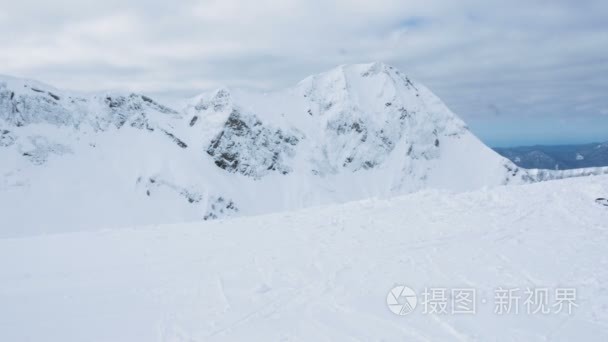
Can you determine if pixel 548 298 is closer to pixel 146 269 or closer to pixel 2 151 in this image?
pixel 146 269

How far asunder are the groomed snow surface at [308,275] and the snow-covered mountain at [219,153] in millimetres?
81992

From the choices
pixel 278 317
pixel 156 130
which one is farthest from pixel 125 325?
pixel 156 130

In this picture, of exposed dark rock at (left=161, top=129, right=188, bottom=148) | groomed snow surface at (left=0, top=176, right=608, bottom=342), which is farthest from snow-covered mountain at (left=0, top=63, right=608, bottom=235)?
groomed snow surface at (left=0, top=176, right=608, bottom=342)

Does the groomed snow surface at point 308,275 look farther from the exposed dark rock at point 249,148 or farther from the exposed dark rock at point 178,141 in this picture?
the exposed dark rock at point 249,148

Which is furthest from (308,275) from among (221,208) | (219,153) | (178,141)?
(178,141)

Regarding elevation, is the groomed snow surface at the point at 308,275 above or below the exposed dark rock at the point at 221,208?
above

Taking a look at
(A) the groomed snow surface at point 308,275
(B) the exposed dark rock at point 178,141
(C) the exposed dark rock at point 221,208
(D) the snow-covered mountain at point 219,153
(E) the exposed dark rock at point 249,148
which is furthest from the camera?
(E) the exposed dark rock at point 249,148

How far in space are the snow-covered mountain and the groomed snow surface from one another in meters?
82.0

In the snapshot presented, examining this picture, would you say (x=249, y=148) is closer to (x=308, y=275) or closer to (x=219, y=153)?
(x=219, y=153)

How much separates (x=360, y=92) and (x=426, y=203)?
588 ft

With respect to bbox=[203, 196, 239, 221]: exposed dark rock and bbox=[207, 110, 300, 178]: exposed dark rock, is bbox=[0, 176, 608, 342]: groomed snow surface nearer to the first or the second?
bbox=[203, 196, 239, 221]: exposed dark rock

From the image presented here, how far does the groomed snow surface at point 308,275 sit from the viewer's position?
7824 millimetres

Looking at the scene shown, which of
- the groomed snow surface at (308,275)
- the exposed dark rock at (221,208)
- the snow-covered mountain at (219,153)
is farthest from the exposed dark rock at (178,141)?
the groomed snow surface at (308,275)

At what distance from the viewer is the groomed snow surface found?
308 inches
